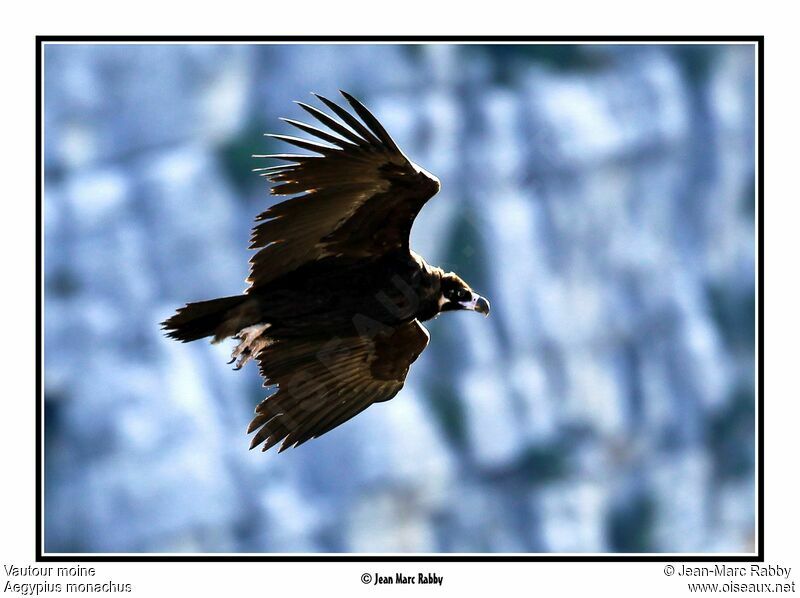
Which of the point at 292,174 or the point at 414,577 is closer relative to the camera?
the point at 292,174

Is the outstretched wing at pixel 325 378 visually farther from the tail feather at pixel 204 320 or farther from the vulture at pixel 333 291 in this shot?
the tail feather at pixel 204 320

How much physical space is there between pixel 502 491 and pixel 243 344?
8.71 meters

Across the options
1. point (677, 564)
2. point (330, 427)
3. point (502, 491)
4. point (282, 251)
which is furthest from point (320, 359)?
point (502, 491)

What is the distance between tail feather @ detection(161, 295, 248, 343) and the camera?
21.4 ft

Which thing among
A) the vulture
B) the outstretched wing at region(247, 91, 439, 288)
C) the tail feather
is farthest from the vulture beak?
the tail feather

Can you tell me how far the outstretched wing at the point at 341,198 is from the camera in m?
6.36

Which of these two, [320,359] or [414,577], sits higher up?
[320,359]

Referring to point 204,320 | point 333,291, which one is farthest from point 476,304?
point 204,320

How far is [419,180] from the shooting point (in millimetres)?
6477

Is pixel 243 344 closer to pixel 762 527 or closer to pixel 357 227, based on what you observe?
pixel 357 227

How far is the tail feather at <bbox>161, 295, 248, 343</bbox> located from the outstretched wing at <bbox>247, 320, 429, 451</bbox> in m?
0.57

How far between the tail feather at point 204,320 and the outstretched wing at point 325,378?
0.57m

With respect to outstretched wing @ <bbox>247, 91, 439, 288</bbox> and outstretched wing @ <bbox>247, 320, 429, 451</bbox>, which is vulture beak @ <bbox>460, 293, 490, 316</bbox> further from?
outstretched wing @ <bbox>247, 91, 439, 288</bbox>

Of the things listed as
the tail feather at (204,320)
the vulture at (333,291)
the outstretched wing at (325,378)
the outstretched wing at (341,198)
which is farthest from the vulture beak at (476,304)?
the tail feather at (204,320)
